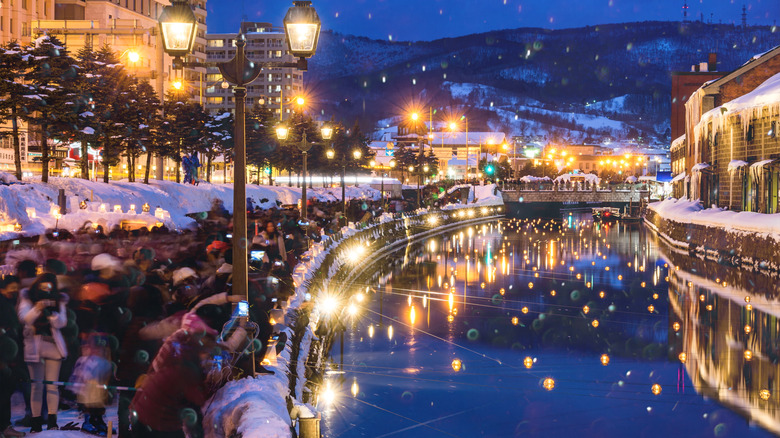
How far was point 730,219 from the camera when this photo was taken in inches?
1281

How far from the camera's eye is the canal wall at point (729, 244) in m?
28.1

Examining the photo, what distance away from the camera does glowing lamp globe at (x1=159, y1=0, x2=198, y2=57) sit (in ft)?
30.6

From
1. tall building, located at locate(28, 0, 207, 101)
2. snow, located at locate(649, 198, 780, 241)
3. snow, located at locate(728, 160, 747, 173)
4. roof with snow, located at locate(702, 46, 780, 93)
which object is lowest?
snow, located at locate(649, 198, 780, 241)

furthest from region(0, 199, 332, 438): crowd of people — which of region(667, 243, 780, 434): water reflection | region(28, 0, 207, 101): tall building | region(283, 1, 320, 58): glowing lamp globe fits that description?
region(28, 0, 207, 101): tall building

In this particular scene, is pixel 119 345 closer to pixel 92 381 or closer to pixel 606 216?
pixel 92 381

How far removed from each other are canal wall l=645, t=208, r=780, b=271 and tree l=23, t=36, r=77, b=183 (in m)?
28.6

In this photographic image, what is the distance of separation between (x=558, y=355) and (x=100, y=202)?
80.7ft

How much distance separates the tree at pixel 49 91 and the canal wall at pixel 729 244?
28631mm

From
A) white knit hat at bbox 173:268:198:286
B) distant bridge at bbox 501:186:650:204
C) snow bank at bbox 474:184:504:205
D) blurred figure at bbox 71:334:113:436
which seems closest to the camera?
blurred figure at bbox 71:334:113:436

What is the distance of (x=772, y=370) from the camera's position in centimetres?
1473

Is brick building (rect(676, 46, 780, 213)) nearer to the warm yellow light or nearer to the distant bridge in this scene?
the warm yellow light

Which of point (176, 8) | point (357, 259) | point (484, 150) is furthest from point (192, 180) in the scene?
point (484, 150)

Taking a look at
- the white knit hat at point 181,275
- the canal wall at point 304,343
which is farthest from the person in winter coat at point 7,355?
the white knit hat at point 181,275

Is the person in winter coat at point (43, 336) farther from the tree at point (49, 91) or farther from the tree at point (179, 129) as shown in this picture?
the tree at point (179, 129)
